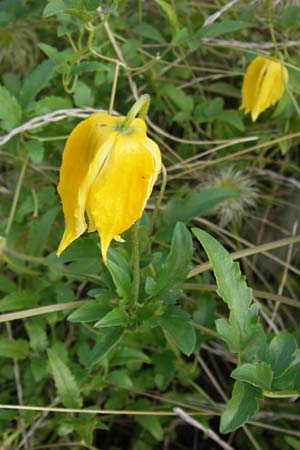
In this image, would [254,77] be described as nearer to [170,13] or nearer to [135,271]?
[170,13]

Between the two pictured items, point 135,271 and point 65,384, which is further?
point 65,384

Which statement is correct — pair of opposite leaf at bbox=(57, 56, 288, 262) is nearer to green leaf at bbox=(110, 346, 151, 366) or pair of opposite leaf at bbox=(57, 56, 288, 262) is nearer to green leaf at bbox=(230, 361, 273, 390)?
green leaf at bbox=(230, 361, 273, 390)

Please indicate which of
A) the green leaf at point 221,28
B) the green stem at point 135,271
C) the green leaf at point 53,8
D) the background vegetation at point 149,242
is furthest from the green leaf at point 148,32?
the green stem at point 135,271

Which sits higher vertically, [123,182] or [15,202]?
[123,182]

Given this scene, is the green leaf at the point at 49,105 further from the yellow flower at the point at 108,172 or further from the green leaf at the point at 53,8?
the yellow flower at the point at 108,172

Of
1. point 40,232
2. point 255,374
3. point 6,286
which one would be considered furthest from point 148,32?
point 255,374

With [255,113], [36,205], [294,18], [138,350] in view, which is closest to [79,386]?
[138,350]

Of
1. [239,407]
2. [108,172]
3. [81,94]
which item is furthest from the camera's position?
[81,94]
